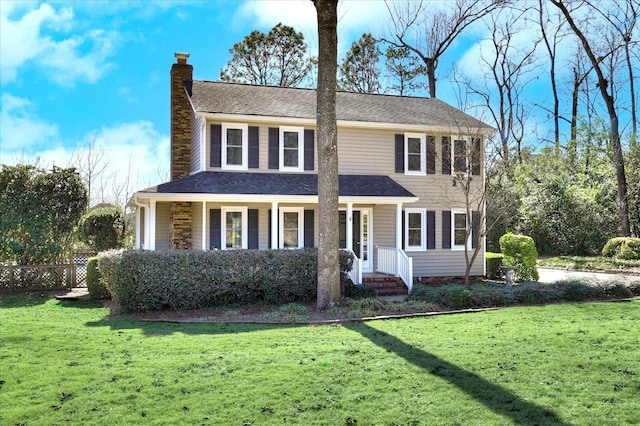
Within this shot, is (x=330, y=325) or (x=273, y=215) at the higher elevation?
(x=273, y=215)

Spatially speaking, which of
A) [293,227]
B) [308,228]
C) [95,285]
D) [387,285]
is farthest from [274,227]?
[95,285]

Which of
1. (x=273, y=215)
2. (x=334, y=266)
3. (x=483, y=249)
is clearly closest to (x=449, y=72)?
(x=483, y=249)

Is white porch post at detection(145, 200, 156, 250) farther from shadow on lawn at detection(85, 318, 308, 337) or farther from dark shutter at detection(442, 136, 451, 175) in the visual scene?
dark shutter at detection(442, 136, 451, 175)

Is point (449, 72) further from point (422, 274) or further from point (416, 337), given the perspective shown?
point (416, 337)

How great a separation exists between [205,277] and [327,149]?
12.9 ft

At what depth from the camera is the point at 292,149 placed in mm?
16125

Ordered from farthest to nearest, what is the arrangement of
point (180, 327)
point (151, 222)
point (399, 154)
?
point (399, 154) → point (151, 222) → point (180, 327)

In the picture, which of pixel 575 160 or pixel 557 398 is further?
pixel 575 160

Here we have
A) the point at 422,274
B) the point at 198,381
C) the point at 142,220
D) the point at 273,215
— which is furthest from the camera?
the point at 142,220

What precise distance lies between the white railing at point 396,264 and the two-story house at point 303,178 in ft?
0.13

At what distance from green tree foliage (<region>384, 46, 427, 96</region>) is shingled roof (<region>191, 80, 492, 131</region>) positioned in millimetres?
14196

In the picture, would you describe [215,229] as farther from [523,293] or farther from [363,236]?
[523,293]

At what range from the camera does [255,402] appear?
5.25 metres

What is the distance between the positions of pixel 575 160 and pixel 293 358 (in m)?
28.9
